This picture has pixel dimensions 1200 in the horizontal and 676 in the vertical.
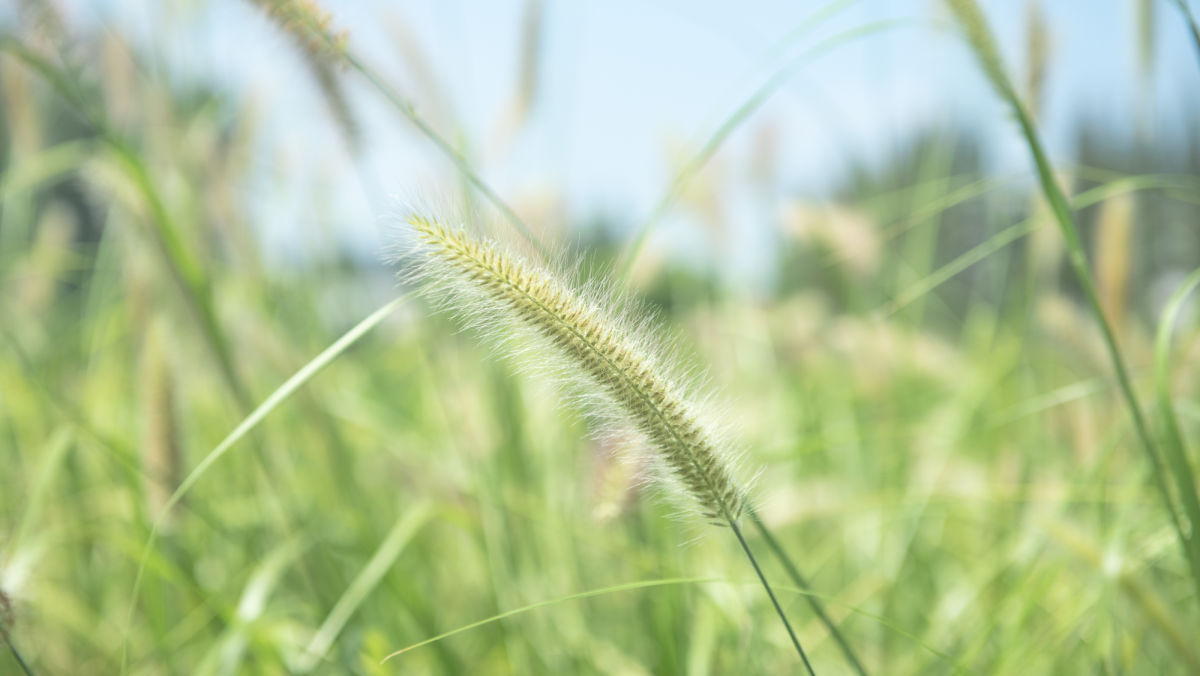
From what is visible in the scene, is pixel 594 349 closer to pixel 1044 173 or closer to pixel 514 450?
pixel 1044 173

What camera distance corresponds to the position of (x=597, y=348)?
0.77 m

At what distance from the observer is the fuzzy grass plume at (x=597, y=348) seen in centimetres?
77

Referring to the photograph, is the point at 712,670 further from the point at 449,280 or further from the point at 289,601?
the point at 449,280

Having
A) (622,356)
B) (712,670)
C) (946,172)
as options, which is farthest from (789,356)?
(622,356)

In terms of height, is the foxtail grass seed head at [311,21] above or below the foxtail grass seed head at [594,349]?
above

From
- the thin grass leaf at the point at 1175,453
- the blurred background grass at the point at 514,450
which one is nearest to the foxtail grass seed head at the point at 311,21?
the blurred background grass at the point at 514,450

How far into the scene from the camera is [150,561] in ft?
4.80

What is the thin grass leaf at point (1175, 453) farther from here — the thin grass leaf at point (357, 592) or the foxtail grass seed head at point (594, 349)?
the thin grass leaf at point (357, 592)

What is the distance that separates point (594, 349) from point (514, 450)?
4.87ft

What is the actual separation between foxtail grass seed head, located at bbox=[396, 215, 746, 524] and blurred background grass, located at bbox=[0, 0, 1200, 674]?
0.19 metres

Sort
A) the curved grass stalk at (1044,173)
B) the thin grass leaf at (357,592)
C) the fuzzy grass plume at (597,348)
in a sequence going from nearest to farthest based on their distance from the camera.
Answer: the fuzzy grass plume at (597,348) < the curved grass stalk at (1044,173) < the thin grass leaf at (357,592)

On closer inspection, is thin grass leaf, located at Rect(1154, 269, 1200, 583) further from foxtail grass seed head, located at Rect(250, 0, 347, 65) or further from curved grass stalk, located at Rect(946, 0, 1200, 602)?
foxtail grass seed head, located at Rect(250, 0, 347, 65)

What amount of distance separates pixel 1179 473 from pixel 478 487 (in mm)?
1314

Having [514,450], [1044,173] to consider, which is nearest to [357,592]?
[514,450]
